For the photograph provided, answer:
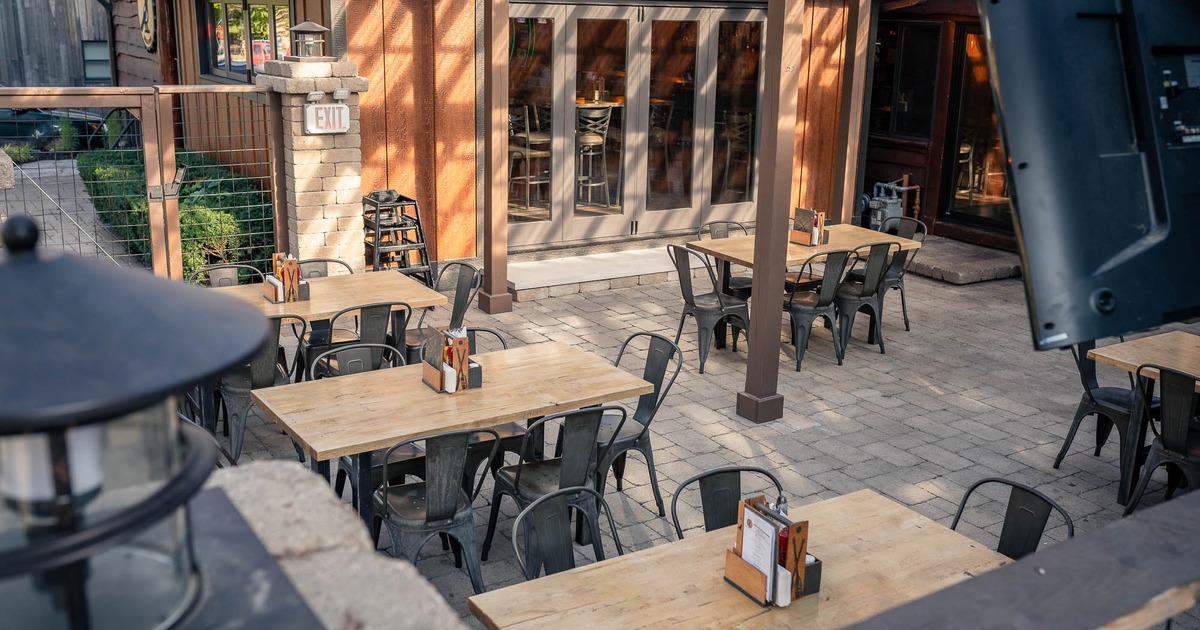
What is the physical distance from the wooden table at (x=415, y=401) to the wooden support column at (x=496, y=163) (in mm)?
3860

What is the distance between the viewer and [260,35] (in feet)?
37.7

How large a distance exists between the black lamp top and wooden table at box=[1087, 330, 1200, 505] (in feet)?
20.2

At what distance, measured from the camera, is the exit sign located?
9141 mm

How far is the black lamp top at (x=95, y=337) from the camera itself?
3.10 feet

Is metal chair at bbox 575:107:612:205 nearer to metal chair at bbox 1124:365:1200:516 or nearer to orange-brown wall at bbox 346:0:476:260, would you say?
orange-brown wall at bbox 346:0:476:260

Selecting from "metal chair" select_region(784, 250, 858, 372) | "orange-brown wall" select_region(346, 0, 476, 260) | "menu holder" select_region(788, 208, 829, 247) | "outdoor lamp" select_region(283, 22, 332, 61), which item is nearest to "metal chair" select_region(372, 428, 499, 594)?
"metal chair" select_region(784, 250, 858, 372)

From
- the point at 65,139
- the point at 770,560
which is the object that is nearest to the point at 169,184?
the point at 770,560

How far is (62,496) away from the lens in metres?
1.05

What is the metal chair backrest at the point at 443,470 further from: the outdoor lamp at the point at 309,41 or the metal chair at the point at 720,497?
the outdoor lamp at the point at 309,41

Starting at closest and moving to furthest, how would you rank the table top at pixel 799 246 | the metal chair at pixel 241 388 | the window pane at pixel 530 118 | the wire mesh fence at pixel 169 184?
the metal chair at pixel 241 388 → the wire mesh fence at pixel 169 184 → the table top at pixel 799 246 → the window pane at pixel 530 118

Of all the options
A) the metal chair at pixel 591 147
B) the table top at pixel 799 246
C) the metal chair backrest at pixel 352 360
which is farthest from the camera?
the metal chair at pixel 591 147

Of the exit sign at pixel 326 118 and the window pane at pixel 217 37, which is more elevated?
the window pane at pixel 217 37

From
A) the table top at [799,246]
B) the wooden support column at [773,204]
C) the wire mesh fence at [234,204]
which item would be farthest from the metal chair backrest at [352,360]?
the table top at [799,246]

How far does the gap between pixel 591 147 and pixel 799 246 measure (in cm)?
330
